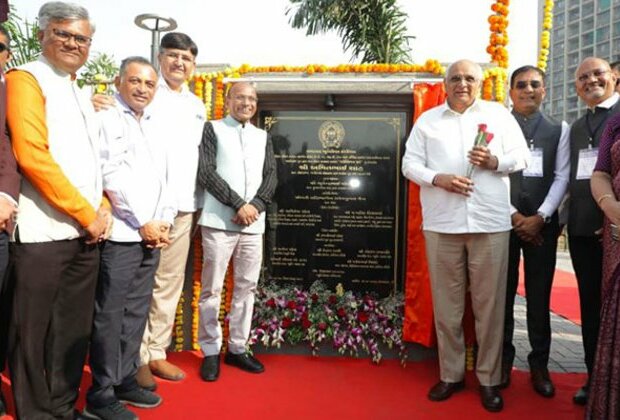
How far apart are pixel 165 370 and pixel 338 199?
1719 mm

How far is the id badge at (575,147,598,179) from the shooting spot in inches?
113

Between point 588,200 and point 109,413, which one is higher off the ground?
point 588,200

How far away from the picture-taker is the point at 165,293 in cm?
317

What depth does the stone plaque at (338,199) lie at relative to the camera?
12.2ft

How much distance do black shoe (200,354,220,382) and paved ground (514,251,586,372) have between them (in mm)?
2215

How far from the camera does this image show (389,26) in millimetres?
10680

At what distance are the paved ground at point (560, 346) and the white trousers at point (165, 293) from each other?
2.57 meters

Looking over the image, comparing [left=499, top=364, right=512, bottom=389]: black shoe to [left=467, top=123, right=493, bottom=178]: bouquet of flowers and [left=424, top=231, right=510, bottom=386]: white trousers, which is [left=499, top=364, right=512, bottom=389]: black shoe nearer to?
[left=424, top=231, right=510, bottom=386]: white trousers

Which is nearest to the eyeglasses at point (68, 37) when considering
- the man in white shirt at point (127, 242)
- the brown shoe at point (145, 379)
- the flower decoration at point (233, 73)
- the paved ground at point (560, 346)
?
the man in white shirt at point (127, 242)

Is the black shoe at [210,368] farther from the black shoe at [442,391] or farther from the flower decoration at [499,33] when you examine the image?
the flower decoration at [499,33]

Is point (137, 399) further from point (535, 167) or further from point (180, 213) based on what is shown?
point (535, 167)

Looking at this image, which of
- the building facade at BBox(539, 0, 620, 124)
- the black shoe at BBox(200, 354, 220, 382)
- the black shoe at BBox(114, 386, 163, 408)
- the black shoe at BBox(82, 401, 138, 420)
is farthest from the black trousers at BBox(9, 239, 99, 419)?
the building facade at BBox(539, 0, 620, 124)

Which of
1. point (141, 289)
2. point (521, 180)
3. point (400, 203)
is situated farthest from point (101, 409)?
point (521, 180)

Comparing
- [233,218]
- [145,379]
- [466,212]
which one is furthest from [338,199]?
[145,379]
